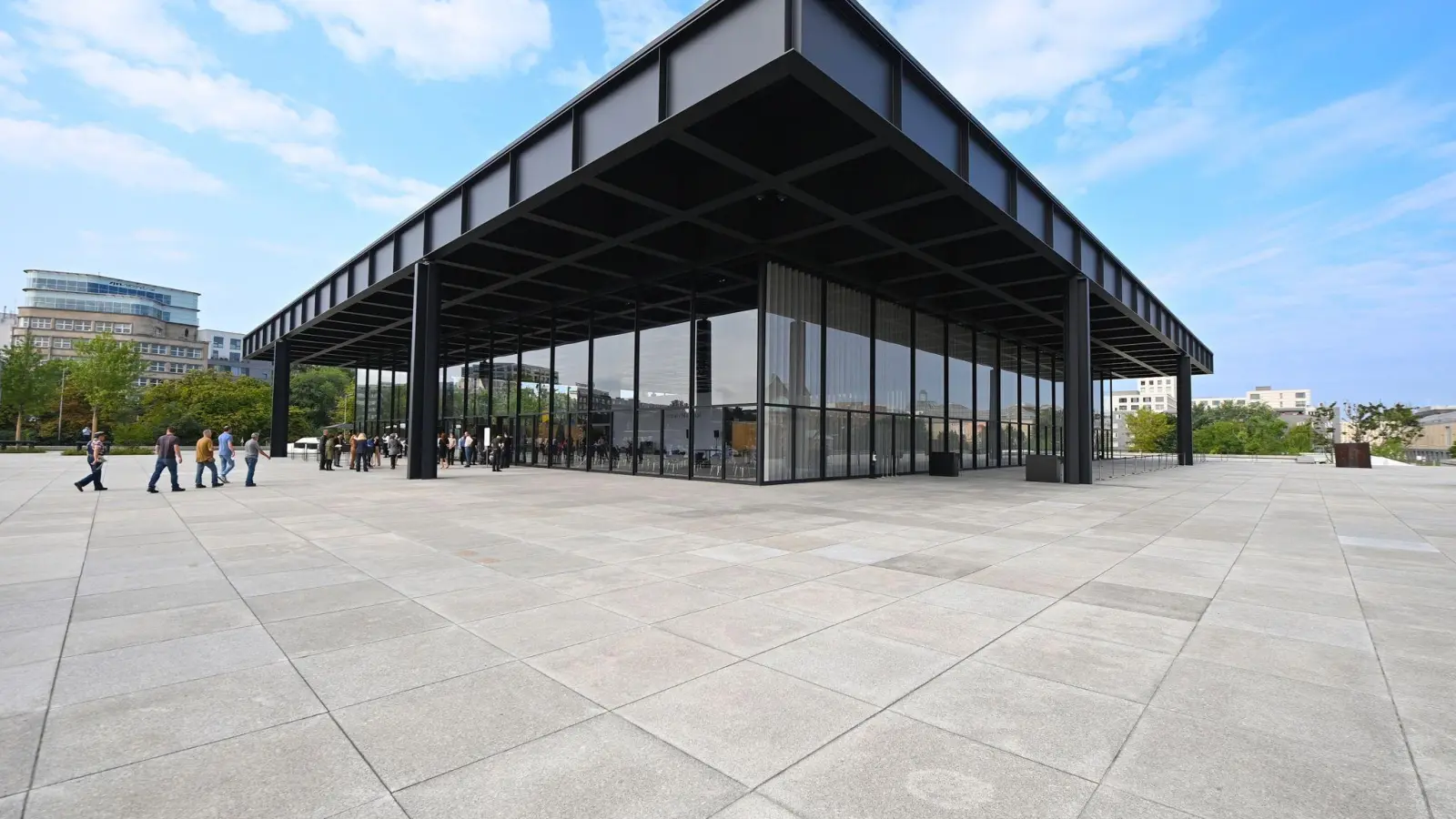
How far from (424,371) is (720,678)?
63.8ft

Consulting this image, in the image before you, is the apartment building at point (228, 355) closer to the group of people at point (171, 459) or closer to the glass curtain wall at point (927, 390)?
the group of people at point (171, 459)

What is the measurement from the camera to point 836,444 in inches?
880

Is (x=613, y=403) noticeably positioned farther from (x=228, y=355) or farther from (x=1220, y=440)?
(x=228, y=355)

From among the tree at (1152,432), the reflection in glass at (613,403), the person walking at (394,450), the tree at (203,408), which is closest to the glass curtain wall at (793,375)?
the reflection in glass at (613,403)

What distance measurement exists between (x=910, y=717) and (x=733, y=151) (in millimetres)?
11362

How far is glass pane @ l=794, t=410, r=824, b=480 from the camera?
20.6 meters

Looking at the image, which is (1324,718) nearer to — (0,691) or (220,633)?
(220,633)

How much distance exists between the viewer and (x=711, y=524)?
36.7ft

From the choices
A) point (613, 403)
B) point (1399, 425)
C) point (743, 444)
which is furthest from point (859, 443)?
point (1399, 425)

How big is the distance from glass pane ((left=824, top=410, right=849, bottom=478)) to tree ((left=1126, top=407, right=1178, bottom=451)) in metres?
61.9

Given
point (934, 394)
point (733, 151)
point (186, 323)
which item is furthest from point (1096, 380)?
point (186, 323)

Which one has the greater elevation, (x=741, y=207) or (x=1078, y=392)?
(x=741, y=207)

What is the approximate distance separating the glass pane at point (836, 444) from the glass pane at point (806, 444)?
486mm

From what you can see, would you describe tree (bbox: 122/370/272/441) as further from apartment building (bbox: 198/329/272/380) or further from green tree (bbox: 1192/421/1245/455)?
green tree (bbox: 1192/421/1245/455)
